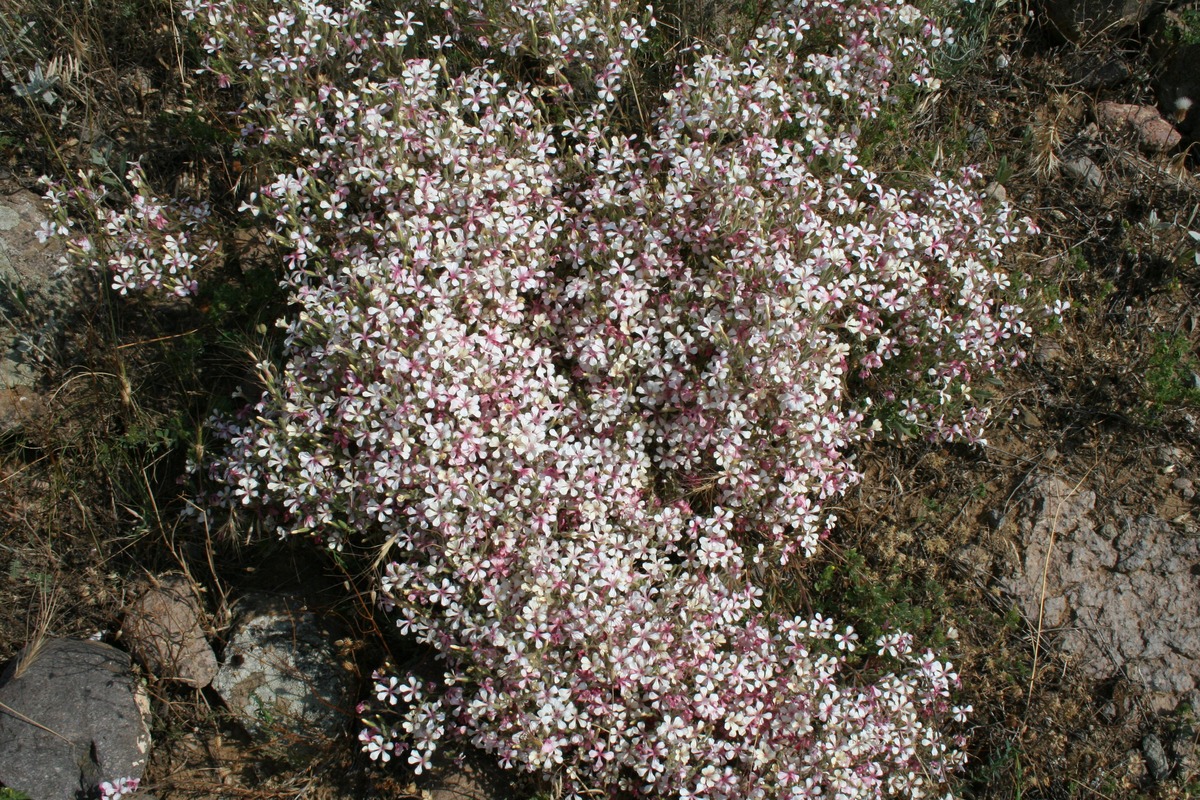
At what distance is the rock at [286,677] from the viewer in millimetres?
4207

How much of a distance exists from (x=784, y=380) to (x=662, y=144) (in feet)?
4.74

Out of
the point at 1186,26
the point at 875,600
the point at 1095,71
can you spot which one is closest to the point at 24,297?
the point at 875,600

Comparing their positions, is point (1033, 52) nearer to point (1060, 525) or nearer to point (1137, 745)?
point (1060, 525)

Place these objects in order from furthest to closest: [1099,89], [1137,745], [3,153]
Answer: [1099,89], [3,153], [1137,745]

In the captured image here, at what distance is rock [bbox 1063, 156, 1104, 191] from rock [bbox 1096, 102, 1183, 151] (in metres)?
0.33

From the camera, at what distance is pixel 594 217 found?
14.6 feet

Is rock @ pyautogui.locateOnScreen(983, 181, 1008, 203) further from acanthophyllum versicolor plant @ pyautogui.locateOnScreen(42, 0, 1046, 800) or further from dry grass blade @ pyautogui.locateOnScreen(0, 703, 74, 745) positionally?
dry grass blade @ pyautogui.locateOnScreen(0, 703, 74, 745)

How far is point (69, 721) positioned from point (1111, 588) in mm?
5250

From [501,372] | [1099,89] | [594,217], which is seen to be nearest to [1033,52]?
[1099,89]

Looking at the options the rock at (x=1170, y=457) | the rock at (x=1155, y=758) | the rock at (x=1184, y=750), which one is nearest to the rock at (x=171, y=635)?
the rock at (x=1155, y=758)

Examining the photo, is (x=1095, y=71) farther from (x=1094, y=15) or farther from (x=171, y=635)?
(x=171, y=635)

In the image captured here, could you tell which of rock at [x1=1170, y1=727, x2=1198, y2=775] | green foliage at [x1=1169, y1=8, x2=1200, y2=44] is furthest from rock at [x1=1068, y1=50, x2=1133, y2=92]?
rock at [x1=1170, y1=727, x2=1198, y2=775]

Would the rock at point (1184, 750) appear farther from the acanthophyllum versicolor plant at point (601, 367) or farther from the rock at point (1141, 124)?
the rock at point (1141, 124)

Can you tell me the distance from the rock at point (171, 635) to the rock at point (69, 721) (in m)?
0.13
